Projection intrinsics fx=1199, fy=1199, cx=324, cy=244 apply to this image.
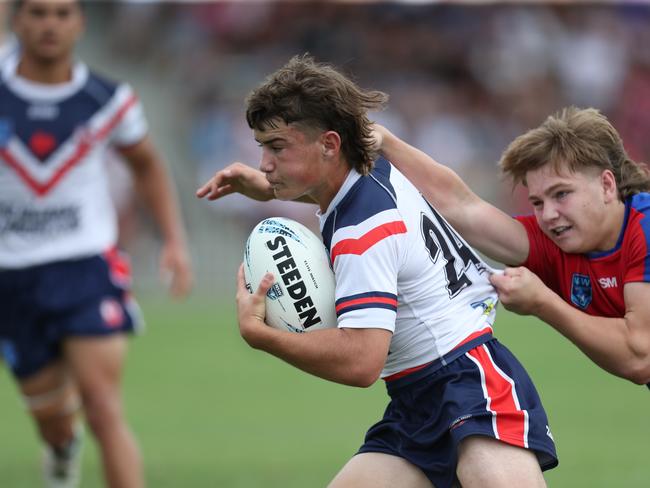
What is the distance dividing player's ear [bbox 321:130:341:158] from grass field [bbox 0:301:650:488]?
363 centimetres

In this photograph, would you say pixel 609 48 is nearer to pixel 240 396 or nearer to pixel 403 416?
pixel 240 396

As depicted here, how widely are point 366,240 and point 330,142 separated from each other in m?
0.43

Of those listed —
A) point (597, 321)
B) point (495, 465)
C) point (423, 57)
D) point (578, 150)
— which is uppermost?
point (423, 57)

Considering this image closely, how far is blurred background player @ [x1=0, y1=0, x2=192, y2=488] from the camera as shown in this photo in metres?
6.80

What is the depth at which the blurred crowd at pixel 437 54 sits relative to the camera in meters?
20.1

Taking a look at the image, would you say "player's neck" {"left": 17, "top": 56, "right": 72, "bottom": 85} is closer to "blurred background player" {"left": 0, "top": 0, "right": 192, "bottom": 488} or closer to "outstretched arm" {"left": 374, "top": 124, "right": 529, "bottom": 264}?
"blurred background player" {"left": 0, "top": 0, "right": 192, "bottom": 488}

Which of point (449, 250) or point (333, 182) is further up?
point (333, 182)

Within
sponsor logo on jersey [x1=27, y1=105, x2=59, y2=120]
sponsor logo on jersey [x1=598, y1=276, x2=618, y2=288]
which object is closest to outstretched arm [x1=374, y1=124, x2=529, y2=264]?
sponsor logo on jersey [x1=598, y1=276, x2=618, y2=288]

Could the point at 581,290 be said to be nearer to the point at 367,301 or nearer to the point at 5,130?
the point at 367,301

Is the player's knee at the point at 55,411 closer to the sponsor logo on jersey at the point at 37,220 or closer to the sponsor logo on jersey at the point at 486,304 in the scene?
the sponsor logo on jersey at the point at 37,220

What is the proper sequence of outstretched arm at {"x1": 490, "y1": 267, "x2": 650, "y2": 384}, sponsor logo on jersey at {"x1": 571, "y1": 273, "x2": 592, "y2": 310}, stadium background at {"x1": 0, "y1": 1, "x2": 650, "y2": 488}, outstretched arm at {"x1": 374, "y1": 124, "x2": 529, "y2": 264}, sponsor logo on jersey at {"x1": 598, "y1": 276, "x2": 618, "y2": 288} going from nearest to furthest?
1. outstretched arm at {"x1": 490, "y1": 267, "x2": 650, "y2": 384}
2. sponsor logo on jersey at {"x1": 598, "y1": 276, "x2": 618, "y2": 288}
3. sponsor logo on jersey at {"x1": 571, "y1": 273, "x2": 592, "y2": 310}
4. outstretched arm at {"x1": 374, "y1": 124, "x2": 529, "y2": 264}
5. stadium background at {"x1": 0, "y1": 1, "x2": 650, "y2": 488}

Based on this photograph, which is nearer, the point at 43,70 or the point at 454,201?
the point at 454,201

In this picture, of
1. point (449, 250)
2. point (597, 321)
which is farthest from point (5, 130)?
point (597, 321)

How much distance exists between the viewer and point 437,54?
2119 cm
